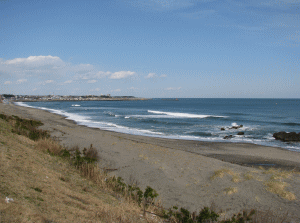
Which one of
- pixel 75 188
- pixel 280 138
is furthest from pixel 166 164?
pixel 280 138

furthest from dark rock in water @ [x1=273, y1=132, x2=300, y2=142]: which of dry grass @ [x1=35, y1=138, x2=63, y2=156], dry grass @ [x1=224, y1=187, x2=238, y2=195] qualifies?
dry grass @ [x1=35, y1=138, x2=63, y2=156]

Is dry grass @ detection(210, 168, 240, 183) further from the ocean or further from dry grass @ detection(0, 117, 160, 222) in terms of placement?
the ocean

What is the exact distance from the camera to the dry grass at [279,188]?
28.4 ft

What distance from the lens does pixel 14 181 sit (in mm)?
5711

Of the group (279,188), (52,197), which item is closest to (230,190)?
(279,188)

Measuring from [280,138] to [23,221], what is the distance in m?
29.7

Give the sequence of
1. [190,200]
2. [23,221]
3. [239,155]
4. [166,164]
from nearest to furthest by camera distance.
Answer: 1. [23,221]
2. [190,200]
3. [166,164]
4. [239,155]

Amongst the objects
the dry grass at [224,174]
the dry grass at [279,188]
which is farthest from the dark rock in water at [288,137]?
the dry grass at [279,188]

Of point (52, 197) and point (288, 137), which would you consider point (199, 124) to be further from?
point (52, 197)

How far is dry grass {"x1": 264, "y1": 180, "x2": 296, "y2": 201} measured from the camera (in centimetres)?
867

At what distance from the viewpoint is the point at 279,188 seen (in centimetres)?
919

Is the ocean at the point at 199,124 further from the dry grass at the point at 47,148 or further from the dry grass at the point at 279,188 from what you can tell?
the dry grass at the point at 47,148

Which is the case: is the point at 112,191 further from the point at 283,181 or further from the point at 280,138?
the point at 280,138

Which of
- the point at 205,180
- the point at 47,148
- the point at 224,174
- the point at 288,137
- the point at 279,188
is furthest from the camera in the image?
the point at 288,137
